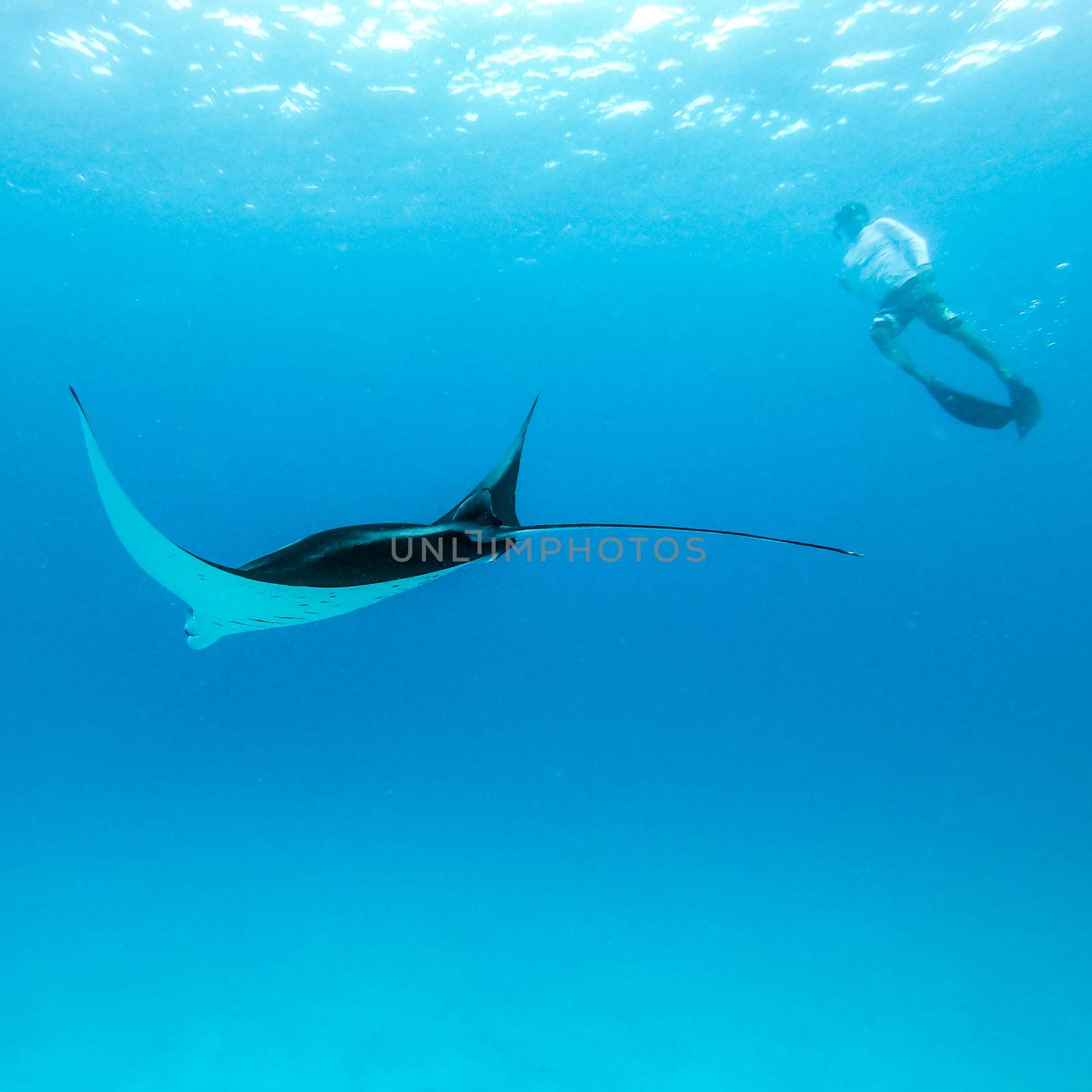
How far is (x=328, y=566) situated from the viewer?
217 centimetres

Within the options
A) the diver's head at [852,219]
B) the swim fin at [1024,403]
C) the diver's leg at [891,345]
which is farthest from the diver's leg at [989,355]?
the diver's head at [852,219]

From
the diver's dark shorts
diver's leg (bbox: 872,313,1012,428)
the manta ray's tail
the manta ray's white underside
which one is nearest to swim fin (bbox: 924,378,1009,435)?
diver's leg (bbox: 872,313,1012,428)

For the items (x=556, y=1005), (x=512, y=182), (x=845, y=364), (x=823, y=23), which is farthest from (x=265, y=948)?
(x=845, y=364)

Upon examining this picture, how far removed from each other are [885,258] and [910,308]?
2.19ft


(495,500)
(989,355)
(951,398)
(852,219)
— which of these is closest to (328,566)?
(495,500)

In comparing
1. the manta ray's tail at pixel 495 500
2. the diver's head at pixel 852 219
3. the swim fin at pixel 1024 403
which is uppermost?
the diver's head at pixel 852 219

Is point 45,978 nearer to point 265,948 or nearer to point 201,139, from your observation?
point 265,948

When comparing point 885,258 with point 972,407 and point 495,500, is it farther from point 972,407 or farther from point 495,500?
point 495,500

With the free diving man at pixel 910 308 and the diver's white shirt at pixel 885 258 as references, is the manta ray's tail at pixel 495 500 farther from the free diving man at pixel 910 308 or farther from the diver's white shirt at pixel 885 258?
the diver's white shirt at pixel 885 258

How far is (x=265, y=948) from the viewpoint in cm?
809

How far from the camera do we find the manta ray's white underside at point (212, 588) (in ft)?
4.83

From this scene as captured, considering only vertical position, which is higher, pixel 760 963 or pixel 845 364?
pixel 845 364

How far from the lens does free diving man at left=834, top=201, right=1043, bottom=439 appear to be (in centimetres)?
641

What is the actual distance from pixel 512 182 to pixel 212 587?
10.8 m
